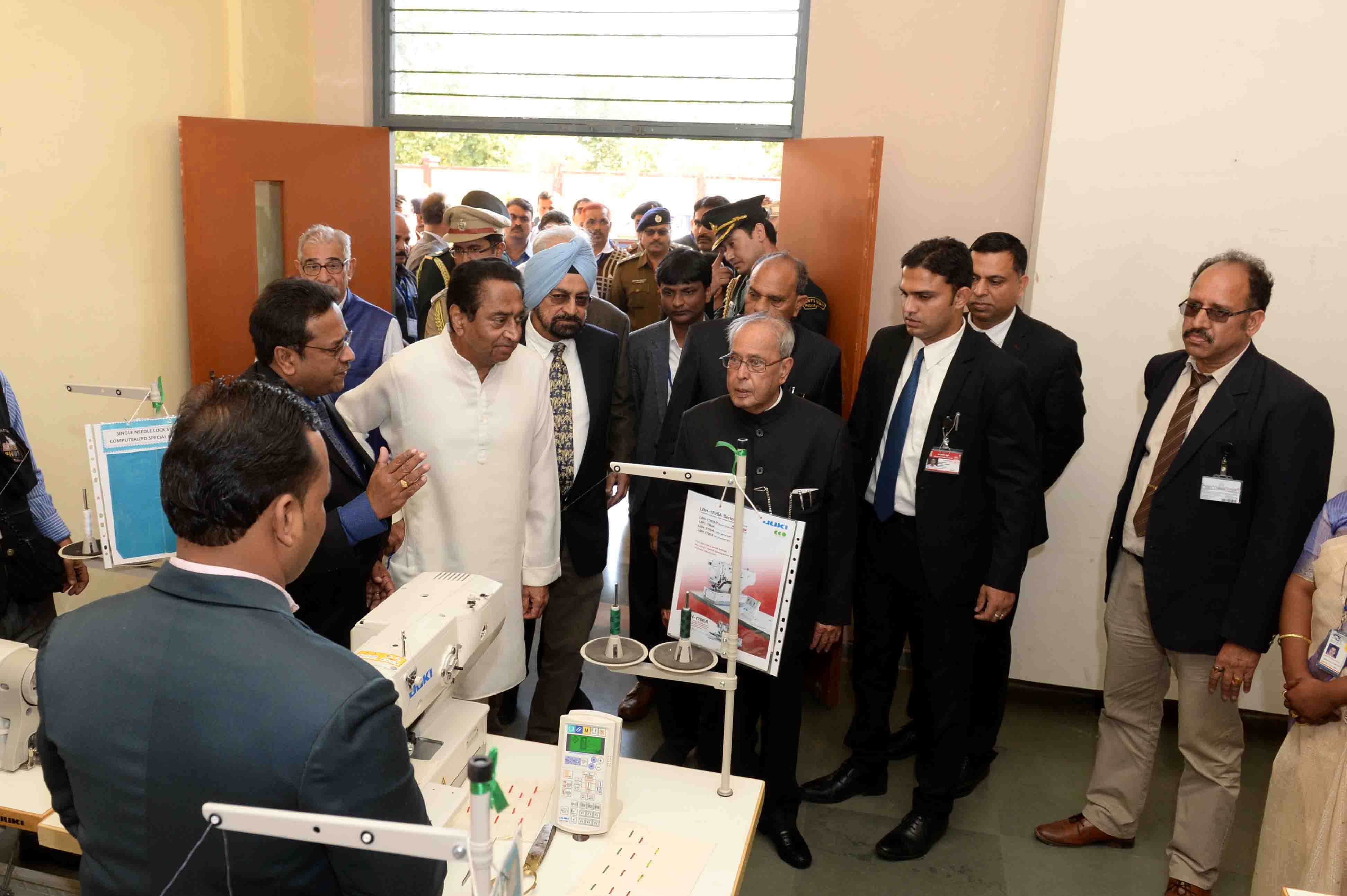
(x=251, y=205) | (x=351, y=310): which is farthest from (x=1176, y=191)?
(x=251, y=205)

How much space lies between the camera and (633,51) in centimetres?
442

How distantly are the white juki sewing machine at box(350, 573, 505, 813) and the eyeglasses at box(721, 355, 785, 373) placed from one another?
986mm

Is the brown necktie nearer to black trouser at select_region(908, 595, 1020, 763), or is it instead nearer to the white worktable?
black trouser at select_region(908, 595, 1020, 763)

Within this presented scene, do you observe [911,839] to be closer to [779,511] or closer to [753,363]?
[779,511]

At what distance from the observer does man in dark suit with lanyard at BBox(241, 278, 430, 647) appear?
2.19m

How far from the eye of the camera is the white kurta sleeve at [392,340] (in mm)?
3582

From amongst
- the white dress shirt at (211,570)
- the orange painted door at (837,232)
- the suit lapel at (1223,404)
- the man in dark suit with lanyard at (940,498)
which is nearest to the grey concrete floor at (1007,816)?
the man in dark suit with lanyard at (940,498)

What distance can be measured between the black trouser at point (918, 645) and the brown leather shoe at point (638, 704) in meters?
0.88

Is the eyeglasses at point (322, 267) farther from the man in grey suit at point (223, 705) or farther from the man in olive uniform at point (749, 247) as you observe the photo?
the man in grey suit at point (223, 705)

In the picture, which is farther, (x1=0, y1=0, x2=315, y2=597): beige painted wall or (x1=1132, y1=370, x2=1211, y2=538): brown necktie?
(x1=0, y1=0, x2=315, y2=597): beige painted wall

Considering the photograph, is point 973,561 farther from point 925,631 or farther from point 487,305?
point 487,305

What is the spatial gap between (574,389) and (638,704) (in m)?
1.31

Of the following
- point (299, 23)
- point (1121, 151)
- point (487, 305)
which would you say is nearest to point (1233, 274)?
point (1121, 151)

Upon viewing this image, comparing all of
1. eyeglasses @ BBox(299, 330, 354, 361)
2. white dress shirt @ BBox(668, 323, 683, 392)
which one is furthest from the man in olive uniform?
eyeglasses @ BBox(299, 330, 354, 361)
